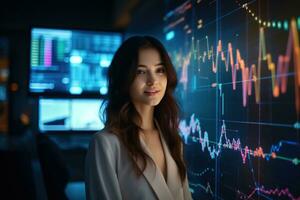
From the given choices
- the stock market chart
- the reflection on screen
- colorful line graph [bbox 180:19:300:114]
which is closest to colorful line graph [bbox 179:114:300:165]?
the stock market chart

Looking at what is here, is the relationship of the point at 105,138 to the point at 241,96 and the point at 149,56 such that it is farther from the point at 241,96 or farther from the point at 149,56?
the point at 241,96

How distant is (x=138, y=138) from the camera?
4.19ft

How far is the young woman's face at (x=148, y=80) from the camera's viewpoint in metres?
1.28

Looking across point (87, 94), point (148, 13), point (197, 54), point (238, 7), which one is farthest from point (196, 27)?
point (87, 94)

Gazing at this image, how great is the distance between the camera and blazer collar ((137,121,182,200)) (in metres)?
1.21

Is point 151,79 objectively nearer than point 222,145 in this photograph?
Yes

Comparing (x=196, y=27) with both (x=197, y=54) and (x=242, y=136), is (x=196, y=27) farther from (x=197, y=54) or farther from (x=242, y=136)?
(x=242, y=136)

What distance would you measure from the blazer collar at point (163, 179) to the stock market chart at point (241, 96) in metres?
0.21

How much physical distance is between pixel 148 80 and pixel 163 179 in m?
0.34

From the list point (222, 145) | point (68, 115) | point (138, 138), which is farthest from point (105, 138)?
point (68, 115)

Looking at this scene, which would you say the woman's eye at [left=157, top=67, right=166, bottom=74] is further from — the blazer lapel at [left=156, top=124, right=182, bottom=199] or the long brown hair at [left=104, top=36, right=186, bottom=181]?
the blazer lapel at [left=156, top=124, right=182, bottom=199]

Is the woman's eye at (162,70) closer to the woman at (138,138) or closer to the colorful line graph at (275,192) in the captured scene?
the woman at (138,138)

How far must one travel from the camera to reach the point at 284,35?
993 mm

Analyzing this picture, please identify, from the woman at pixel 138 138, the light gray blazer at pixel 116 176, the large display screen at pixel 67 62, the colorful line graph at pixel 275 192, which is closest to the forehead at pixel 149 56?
the woman at pixel 138 138
